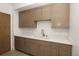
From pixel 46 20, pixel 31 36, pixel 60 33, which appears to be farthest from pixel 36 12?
pixel 60 33

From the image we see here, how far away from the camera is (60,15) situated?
2.59m

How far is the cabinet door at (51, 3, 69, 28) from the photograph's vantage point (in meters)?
2.47

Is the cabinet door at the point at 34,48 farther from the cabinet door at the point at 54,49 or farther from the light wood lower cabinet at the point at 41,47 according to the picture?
the cabinet door at the point at 54,49

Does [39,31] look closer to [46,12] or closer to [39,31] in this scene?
[39,31]

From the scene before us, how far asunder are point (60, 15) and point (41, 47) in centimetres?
100

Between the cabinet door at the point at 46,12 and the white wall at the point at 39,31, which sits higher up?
the cabinet door at the point at 46,12

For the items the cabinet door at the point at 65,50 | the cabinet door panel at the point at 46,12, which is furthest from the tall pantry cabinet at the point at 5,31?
the cabinet door at the point at 65,50

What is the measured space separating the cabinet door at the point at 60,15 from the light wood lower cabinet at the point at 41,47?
49 cm

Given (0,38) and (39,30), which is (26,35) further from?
(0,38)

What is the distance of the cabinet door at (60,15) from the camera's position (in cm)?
247

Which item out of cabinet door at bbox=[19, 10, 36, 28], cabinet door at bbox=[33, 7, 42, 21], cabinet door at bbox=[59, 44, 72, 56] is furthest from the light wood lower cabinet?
cabinet door at bbox=[33, 7, 42, 21]

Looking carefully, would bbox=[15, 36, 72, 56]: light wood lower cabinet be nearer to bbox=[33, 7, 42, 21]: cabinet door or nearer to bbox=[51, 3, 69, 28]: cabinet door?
bbox=[51, 3, 69, 28]: cabinet door

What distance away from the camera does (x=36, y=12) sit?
3.17m

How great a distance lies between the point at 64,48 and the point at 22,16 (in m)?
1.49
